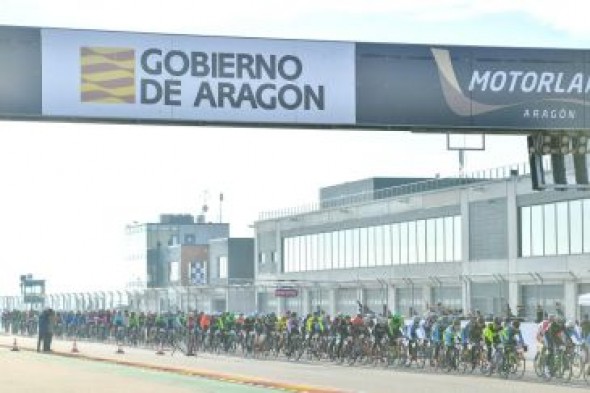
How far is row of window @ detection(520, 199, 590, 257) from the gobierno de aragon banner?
32.2 meters

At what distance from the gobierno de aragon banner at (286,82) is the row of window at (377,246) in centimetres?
4300

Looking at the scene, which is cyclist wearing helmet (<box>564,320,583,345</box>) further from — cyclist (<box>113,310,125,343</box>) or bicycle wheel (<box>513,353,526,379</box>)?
cyclist (<box>113,310,125,343</box>)

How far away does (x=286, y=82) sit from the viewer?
2216 centimetres

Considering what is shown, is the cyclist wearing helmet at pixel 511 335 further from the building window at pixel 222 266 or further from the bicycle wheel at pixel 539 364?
the building window at pixel 222 266

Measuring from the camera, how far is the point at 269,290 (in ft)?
282

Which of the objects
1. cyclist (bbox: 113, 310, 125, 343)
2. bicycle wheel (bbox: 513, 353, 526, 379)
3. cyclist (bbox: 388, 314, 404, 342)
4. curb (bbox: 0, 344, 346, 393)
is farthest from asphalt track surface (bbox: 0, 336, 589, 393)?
cyclist (bbox: 113, 310, 125, 343)

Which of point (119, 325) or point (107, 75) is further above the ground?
point (107, 75)

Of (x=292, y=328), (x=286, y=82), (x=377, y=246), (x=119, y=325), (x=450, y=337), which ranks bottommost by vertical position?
(x=119, y=325)

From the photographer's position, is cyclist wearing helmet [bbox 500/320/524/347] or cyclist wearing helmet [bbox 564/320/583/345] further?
cyclist wearing helmet [bbox 500/320/524/347]

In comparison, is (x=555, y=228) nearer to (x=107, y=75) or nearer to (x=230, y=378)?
(x=230, y=378)

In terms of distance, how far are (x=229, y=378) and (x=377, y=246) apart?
45.9 m

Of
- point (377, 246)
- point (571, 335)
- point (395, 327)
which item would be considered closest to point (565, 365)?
point (571, 335)

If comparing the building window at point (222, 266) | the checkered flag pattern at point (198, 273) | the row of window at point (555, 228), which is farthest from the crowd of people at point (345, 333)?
the checkered flag pattern at point (198, 273)

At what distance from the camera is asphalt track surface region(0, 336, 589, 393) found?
2670 centimetres
